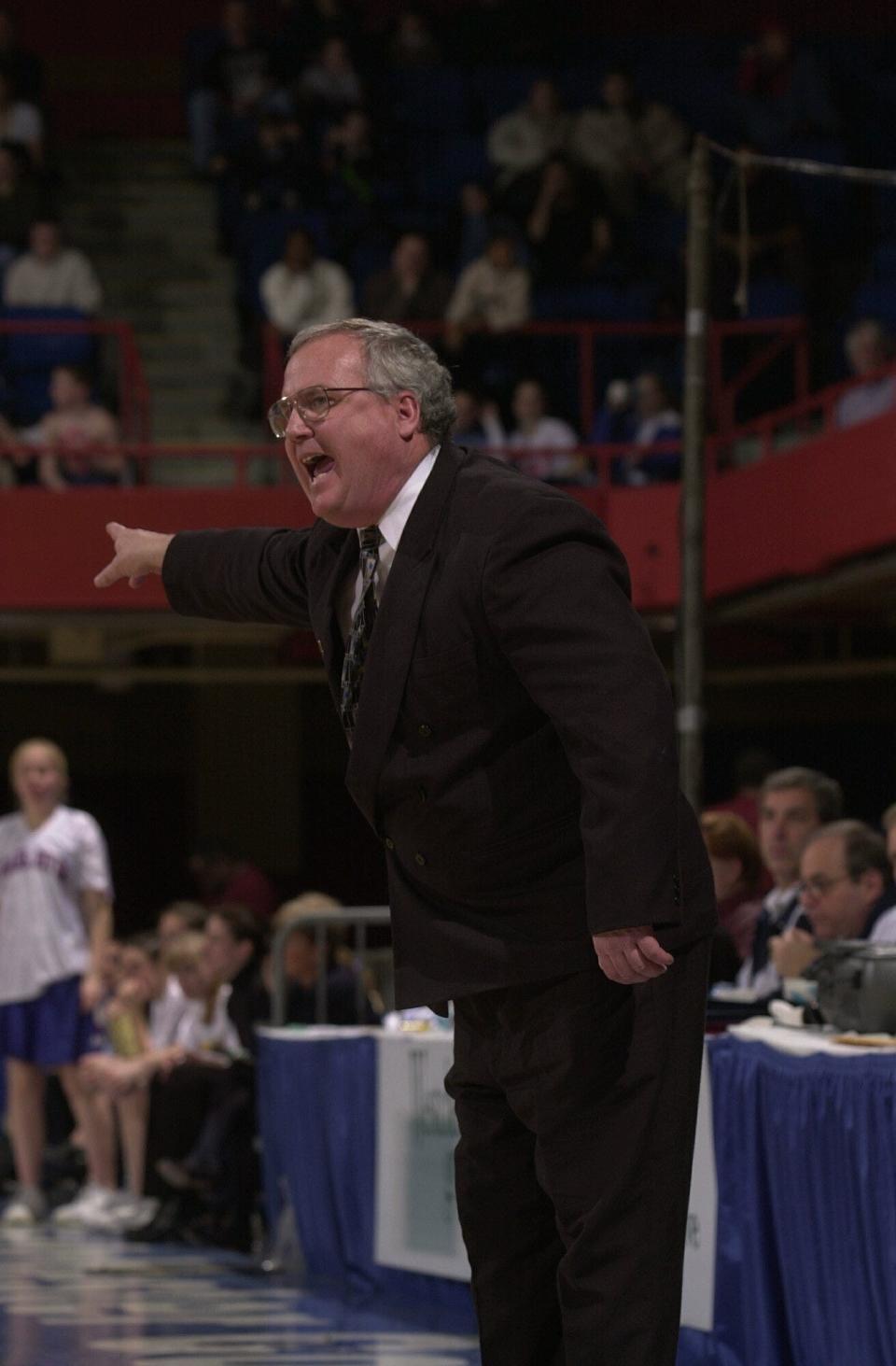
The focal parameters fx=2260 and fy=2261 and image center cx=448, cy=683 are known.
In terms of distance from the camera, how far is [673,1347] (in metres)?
2.78

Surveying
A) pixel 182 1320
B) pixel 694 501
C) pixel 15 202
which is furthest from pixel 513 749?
pixel 15 202

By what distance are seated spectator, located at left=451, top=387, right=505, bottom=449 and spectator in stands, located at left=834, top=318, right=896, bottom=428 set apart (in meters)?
1.90

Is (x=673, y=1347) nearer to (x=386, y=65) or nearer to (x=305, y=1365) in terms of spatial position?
(x=305, y=1365)

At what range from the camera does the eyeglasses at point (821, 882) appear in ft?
Answer: 17.3

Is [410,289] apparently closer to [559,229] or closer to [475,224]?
[475,224]

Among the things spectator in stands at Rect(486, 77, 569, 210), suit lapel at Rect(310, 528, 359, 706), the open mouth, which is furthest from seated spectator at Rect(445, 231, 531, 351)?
the open mouth

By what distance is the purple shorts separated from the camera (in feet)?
26.5

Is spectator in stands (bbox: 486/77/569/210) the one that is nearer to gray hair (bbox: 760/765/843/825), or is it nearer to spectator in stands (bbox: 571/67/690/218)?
spectator in stands (bbox: 571/67/690/218)

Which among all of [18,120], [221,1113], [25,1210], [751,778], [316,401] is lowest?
[25,1210]

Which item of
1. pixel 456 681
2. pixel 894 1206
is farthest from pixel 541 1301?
pixel 894 1206

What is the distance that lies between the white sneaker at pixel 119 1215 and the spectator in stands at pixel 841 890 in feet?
10.8

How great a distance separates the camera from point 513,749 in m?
2.77

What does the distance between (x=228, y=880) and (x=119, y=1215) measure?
411cm

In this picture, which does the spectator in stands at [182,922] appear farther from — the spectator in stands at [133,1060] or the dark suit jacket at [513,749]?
the dark suit jacket at [513,749]
